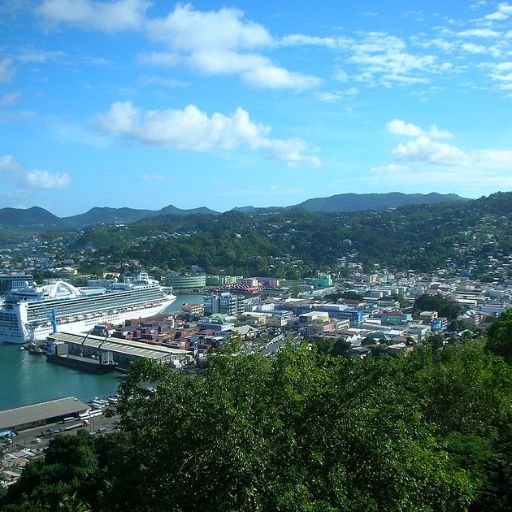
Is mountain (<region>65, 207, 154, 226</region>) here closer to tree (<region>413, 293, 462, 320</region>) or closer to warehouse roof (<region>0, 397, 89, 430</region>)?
tree (<region>413, 293, 462, 320</region>)

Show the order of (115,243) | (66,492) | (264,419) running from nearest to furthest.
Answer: (264,419) → (66,492) → (115,243)

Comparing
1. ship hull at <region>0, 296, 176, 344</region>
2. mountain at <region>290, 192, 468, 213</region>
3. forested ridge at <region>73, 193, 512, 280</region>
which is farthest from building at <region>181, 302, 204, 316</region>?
mountain at <region>290, 192, 468, 213</region>

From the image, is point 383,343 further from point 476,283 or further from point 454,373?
point 476,283

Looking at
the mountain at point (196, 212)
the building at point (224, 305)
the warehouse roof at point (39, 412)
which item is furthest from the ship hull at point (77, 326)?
the mountain at point (196, 212)

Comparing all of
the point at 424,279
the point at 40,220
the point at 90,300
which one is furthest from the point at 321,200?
the point at 90,300

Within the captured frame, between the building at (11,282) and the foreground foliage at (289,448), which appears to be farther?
the building at (11,282)

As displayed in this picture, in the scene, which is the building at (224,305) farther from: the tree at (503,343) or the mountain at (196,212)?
the mountain at (196,212)

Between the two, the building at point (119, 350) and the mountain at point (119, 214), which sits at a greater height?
the mountain at point (119, 214)
